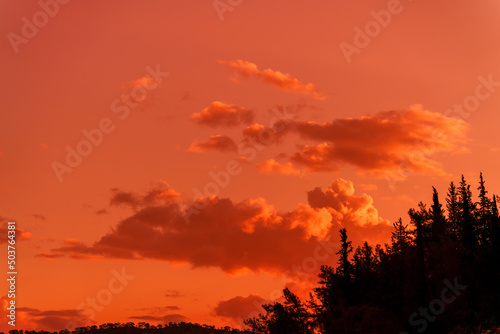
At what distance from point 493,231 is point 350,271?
23674 millimetres

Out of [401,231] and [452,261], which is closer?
[452,261]

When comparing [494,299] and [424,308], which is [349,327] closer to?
[424,308]

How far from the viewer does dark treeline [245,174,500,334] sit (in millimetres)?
92875

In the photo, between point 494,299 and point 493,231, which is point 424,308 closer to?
point 494,299

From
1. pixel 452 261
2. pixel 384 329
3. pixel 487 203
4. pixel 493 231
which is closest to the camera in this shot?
pixel 384 329

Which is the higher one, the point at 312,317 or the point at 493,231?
the point at 493,231

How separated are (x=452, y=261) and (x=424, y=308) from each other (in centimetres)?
855

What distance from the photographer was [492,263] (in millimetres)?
100312

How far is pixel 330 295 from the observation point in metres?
103

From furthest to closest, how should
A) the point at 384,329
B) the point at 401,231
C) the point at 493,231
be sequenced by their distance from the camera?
the point at 401,231
the point at 493,231
the point at 384,329

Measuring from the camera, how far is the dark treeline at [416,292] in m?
92.9

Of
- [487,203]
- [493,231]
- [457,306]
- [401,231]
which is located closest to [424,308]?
[457,306]

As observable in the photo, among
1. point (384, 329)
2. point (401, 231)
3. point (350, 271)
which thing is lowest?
point (384, 329)

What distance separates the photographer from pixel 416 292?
99.3m
